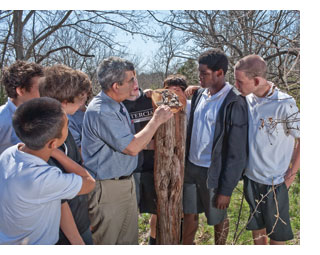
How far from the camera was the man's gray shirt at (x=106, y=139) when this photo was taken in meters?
1.78

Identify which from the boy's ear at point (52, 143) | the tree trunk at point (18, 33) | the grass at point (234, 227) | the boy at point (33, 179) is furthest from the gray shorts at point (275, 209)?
the tree trunk at point (18, 33)

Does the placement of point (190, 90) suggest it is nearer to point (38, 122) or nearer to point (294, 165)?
point (294, 165)

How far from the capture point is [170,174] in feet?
7.20

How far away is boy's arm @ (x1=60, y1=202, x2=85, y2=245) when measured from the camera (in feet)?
5.34

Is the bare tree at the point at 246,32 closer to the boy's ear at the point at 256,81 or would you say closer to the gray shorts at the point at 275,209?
the boy's ear at the point at 256,81

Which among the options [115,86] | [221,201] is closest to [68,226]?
[115,86]

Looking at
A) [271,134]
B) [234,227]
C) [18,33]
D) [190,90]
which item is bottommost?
[234,227]

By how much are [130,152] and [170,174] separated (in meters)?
A: 0.51

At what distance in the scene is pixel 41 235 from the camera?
1488 mm

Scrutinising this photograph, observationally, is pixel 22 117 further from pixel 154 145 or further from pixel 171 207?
pixel 171 207

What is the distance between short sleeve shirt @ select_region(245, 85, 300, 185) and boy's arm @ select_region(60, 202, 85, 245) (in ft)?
4.33

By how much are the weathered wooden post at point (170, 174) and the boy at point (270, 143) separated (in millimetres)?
523

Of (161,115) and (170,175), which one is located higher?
(161,115)
